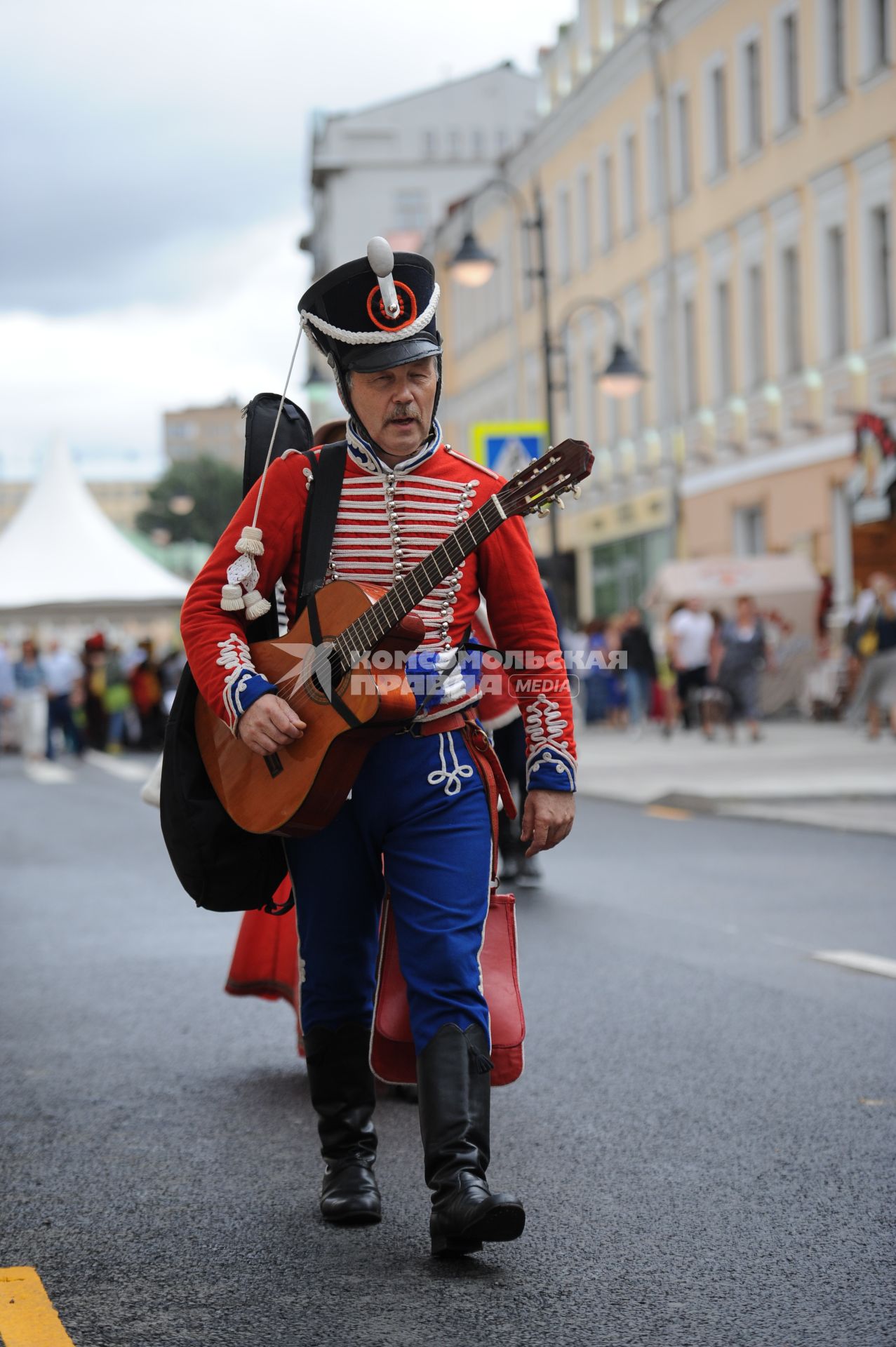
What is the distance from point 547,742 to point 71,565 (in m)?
37.1

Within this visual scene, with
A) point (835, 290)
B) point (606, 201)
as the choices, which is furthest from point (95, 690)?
point (606, 201)

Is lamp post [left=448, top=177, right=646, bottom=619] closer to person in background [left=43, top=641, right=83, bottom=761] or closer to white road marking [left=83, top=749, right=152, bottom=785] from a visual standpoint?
white road marking [left=83, top=749, right=152, bottom=785]

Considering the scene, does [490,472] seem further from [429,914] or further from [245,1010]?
[245,1010]

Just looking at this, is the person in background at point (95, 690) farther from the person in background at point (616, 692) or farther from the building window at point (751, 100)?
the building window at point (751, 100)

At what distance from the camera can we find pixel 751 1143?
527 cm

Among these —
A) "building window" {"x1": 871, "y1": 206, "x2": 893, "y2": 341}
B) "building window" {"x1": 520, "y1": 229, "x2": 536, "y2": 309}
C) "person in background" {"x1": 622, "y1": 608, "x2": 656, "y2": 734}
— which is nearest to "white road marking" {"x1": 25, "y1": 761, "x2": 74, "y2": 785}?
"person in background" {"x1": 622, "y1": 608, "x2": 656, "y2": 734}

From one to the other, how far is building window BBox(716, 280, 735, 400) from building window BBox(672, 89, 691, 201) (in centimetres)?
227

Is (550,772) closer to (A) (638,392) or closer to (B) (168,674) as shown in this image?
(B) (168,674)

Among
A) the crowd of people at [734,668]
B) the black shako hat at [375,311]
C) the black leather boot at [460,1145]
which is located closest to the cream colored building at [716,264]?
the crowd of people at [734,668]

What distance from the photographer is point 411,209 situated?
266 ft

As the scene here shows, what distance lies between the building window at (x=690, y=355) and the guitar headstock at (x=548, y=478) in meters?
33.6

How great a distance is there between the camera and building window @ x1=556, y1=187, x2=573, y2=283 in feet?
151

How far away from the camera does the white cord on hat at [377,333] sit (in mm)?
4426

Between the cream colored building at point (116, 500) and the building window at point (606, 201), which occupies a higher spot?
the cream colored building at point (116, 500)
